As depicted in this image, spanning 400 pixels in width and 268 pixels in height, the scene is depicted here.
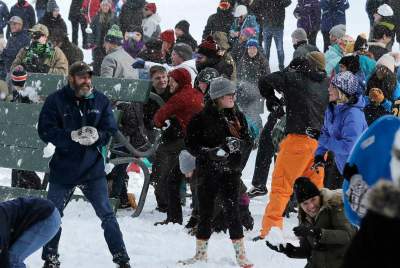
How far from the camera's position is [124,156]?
8.84 metres

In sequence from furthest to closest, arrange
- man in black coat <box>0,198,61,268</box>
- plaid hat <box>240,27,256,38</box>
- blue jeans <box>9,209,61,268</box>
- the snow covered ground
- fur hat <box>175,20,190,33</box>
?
1. fur hat <box>175,20,190,33</box>
2. plaid hat <box>240,27,256,38</box>
3. the snow covered ground
4. blue jeans <box>9,209,61,268</box>
5. man in black coat <box>0,198,61,268</box>

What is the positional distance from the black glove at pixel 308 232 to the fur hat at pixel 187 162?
329 centimetres

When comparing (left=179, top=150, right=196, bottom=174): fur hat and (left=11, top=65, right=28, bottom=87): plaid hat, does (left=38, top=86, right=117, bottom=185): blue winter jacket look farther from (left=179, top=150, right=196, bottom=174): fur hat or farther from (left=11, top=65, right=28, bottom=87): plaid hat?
(left=11, top=65, right=28, bottom=87): plaid hat

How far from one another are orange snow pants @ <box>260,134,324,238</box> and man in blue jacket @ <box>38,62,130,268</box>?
174 cm

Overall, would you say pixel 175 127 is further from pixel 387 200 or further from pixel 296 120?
pixel 387 200

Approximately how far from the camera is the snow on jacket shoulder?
9.74 m

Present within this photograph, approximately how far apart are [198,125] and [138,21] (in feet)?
30.8

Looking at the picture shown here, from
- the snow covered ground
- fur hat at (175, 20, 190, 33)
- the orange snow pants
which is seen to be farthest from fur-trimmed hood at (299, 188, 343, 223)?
fur hat at (175, 20, 190, 33)

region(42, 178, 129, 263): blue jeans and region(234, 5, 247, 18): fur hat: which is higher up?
region(234, 5, 247, 18): fur hat

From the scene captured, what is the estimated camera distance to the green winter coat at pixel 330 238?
4.27m

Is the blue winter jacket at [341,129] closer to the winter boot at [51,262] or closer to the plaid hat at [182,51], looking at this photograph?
the winter boot at [51,262]

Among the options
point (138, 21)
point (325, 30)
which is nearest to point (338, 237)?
point (325, 30)

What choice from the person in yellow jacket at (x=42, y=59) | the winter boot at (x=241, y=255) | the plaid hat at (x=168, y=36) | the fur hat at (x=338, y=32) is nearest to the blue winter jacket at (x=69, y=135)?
the winter boot at (x=241, y=255)

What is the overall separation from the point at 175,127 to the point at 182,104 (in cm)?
38
